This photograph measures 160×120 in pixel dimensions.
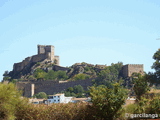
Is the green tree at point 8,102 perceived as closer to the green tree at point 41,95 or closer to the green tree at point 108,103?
the green tree at point 108,103

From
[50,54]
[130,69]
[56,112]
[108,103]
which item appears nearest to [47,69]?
[50,54]

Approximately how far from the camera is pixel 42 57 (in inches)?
3880

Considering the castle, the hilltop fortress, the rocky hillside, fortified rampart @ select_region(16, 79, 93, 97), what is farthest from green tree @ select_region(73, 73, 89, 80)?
the castle

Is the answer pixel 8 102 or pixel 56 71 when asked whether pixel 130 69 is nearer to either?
pixel 56 71

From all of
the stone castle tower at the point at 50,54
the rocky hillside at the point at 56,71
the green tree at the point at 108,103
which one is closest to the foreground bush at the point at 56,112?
the green tree at the point at 108,103

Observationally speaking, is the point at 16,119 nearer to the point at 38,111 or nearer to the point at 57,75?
the point at 38,111

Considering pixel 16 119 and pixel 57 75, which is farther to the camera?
pixel 57 75

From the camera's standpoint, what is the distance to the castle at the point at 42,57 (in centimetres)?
9806

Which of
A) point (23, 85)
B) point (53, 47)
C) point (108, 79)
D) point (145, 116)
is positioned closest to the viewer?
point (145, 116)

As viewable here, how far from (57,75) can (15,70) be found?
60.4 ft

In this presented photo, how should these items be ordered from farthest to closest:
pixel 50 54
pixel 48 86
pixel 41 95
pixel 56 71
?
pixel 50 54 < pixel 56 71 < pixel 48 86 < pixel 41 95

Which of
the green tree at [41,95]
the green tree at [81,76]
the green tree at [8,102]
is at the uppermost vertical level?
the green tree at [81,76]

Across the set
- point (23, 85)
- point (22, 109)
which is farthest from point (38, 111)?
point (23, 85)

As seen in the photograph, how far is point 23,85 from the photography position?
81375mm
